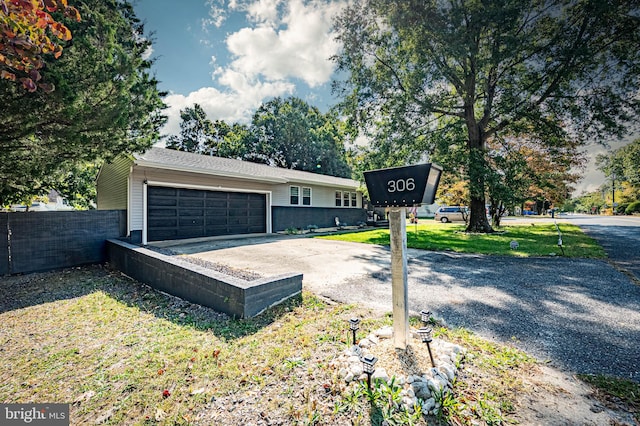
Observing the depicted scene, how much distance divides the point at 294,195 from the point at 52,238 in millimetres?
9945

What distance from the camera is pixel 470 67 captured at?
1220 cm

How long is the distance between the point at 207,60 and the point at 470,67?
1101cm

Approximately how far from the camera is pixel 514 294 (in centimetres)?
451

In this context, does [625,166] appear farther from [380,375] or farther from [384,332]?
[380,375]

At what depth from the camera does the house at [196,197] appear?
30.3 feet

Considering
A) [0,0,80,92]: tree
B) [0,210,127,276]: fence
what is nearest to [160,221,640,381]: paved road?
[0,210,127,276]: fence

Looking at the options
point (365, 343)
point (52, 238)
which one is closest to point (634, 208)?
point (365, 343)

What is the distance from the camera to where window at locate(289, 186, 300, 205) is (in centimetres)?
1488

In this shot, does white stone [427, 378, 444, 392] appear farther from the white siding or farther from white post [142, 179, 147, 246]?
the white siding

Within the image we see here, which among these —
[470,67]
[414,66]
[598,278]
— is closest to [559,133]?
[470,67]

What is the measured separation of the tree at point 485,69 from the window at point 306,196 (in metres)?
4.67

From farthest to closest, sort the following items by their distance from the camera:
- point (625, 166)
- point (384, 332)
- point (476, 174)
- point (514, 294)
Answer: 1. point (625, 166)
2. point (476, 174)
3. point (514, 294)
4. point (384, 332)

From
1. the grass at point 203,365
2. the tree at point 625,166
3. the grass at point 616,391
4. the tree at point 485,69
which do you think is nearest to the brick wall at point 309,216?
the tree at point 485,69

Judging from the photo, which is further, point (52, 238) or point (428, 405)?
point (52, 238)
